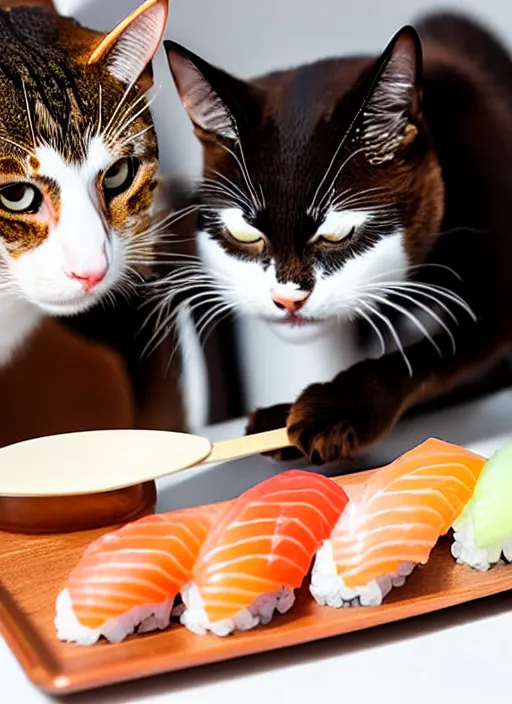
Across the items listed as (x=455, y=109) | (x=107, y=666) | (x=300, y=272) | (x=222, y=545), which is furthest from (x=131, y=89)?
(x=107, y=666)

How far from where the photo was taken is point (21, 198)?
102 centimetres

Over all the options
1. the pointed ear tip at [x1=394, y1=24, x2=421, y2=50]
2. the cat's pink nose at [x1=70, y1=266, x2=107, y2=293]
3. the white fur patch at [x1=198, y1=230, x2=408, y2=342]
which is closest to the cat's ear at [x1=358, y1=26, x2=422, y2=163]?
the pointed ear tip at [x1=394, y1=24, x2=421, y2=50]

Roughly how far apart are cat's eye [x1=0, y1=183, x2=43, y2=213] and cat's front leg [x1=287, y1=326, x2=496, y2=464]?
0.40 m

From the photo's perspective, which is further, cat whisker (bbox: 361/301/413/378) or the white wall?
cat whisker (bbox: 361/301/413/378)

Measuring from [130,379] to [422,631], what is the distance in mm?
470

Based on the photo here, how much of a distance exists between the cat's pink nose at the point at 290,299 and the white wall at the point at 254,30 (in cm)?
4

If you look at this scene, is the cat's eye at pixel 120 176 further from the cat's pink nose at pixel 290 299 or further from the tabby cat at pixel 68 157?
the cat's pink nose at pixel 290 299

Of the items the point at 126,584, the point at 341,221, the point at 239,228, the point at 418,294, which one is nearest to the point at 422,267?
the point at 418,294

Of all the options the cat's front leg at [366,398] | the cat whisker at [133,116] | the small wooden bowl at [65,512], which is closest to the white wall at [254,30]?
the cat whisker at [133,116]

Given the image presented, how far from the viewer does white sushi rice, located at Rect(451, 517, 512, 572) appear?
94 centimetres

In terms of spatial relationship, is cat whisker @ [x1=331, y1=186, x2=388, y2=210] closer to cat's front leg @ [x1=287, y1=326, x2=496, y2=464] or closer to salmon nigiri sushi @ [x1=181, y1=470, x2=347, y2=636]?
cat's front leg @ [x1=287, y1=326, x2=496, y2=464]

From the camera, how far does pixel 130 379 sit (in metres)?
1.15

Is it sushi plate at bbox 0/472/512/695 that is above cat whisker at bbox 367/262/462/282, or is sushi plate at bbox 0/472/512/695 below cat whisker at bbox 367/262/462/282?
below

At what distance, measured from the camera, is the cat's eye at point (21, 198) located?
1.01 m
